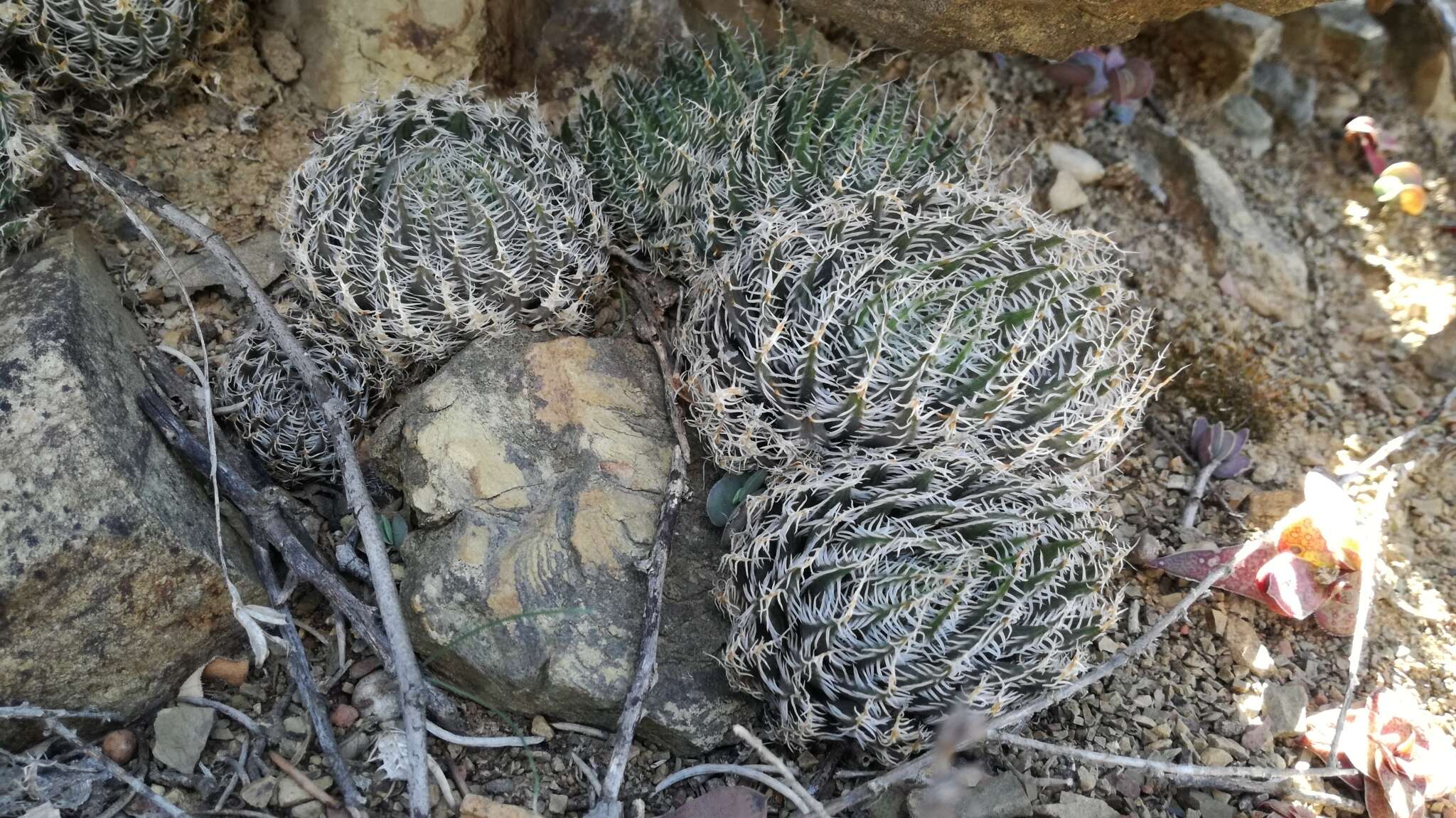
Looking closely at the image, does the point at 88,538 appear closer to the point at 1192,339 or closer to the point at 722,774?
the point at 722,774

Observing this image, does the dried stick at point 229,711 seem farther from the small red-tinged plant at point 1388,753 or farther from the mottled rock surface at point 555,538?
the small red-tinged plant at point 1388,753

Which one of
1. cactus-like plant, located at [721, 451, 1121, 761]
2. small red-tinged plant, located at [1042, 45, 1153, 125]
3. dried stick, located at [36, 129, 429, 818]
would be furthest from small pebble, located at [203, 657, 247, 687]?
small red-tinged plant, located at [1042, 45, 1153, 125]

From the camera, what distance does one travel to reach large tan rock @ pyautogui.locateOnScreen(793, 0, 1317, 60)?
263cm

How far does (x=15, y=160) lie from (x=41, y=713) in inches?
47.5

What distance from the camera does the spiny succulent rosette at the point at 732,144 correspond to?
2.36 m

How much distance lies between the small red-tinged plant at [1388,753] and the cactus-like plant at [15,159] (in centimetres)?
Result: 299

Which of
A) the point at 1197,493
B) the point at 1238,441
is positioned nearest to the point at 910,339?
the point at 1197,493

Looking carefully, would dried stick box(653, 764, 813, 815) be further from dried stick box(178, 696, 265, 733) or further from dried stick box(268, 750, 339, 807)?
dried stick box(178, 696, 265, 733)

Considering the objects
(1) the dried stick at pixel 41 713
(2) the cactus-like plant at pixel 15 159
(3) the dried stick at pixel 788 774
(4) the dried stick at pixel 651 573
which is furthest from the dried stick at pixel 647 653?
(2) the cactus-like plant at pixel 15 159

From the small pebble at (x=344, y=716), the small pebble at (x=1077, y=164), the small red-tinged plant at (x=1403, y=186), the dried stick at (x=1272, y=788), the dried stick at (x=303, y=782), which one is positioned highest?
the small red-tinged plant at (x=1403, y=186)

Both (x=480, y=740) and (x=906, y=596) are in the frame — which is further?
(x=480, y=740)

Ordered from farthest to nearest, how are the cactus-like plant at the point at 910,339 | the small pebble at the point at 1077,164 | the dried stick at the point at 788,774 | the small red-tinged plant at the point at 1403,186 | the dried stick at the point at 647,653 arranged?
the small red-tinged plant at the point at 1403,186, the small pebble at the point at 1077,164, the cactus-like plant at the point at 910,339, the dried stick at the point at 647,653, the dried stick at the point at 788,774

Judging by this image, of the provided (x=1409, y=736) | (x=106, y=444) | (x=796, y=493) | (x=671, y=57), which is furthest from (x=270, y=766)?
(x=1409, y=736)

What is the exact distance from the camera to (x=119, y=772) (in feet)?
6.00
